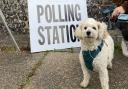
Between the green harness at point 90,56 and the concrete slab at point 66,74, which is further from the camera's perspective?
the concrete slab at point 66,74

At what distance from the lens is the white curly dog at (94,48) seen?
4.12 metres

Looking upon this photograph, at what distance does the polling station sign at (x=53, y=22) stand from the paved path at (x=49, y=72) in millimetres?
200

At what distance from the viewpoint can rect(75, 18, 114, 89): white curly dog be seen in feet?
13.5

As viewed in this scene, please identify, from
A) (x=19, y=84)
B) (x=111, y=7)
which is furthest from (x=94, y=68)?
(x=111, y=7)

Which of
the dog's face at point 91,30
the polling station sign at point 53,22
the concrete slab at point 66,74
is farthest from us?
the polling station sign at point 53,22

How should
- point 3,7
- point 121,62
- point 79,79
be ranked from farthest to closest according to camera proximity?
1. point 3,7
2. point 121,62
3. point 79,79

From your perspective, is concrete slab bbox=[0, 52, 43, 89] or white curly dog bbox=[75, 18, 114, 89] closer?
white curly dog bbox=[75, 18, 114, 89]

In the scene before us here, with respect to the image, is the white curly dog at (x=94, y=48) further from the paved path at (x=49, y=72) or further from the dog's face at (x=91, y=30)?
the paved path at (x=49, y=72)

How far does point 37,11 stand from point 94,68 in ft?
5.62

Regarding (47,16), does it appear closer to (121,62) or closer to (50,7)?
(50,7)

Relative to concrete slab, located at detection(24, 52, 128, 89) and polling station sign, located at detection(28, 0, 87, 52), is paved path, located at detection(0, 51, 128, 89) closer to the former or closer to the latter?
concrete slab, located at detection(24, 52, 128, 89)

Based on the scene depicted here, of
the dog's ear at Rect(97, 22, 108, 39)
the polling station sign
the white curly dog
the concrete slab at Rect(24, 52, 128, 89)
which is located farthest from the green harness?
the polling station sign

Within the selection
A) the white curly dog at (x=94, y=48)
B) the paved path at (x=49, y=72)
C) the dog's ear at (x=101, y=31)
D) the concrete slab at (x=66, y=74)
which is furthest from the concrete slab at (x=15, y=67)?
the dog's ear at (x=101, y=31)

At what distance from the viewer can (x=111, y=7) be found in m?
6.31
